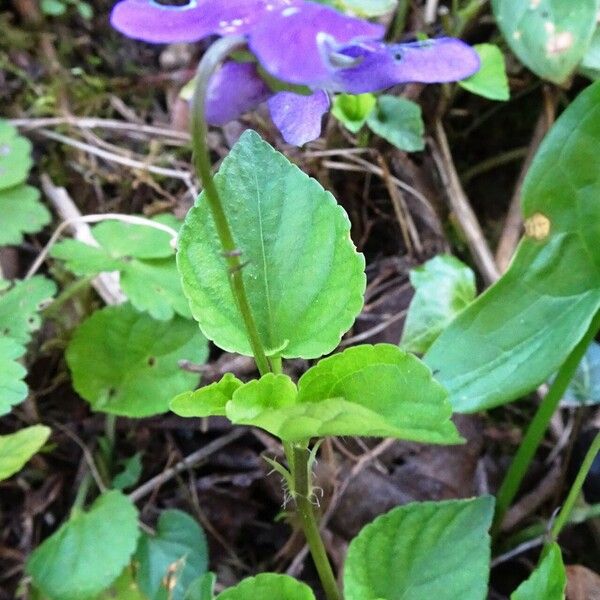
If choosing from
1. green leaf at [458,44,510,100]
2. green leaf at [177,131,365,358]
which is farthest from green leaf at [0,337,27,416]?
green leaf at [458,44,510,100]

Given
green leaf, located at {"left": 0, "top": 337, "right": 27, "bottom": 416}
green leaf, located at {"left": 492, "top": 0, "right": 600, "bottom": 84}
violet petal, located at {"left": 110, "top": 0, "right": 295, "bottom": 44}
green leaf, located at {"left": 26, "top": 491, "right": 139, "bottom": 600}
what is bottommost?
green leaf, located at {"left": 26, "top": 491, "right": 139, "bottom": 600}

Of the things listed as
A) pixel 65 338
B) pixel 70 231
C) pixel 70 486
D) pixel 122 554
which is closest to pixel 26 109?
pixel 70 231

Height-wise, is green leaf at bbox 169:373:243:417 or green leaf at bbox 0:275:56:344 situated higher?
green leaf at bbox 169:373:243:417

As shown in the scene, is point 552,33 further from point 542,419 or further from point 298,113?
point 298,113

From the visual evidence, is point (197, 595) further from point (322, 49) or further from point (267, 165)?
point (322, 49)

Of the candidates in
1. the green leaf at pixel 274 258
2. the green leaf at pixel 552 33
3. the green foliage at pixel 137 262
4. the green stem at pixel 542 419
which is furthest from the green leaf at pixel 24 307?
the green leaf at pixel 552 33

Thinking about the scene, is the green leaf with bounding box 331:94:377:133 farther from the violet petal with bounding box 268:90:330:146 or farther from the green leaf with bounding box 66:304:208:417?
the violet petal with bounding box 268:90:330:146
